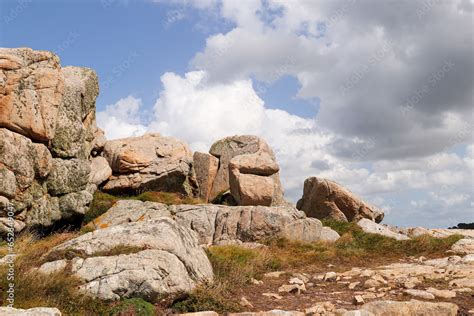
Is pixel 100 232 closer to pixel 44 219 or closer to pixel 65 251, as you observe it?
pixel 65 251

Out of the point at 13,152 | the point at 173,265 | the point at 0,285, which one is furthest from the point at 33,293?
the point at 13,152

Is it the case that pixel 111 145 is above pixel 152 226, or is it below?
above

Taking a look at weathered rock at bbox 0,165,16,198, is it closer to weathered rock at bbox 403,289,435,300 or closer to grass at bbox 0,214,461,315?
grass at bbox 0,214,461,315

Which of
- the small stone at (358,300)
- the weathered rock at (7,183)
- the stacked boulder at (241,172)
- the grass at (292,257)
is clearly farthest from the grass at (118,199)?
the small stone at (358,300)

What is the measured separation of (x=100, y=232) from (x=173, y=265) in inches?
110

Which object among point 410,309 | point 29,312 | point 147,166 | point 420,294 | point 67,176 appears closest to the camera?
point 29,312

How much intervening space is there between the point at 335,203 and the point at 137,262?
2403 cm

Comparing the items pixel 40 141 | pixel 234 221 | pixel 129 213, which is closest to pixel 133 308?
pixel 234 221

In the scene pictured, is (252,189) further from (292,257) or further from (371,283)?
(371,283)

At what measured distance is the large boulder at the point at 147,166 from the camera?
3241 cm

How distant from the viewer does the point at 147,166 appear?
1304 inches

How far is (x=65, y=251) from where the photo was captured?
12.7 m

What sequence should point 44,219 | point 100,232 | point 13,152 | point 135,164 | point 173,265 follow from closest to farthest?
point 173,265 < point 100,232 < point 13,152 < point 44,219 < point 135,164

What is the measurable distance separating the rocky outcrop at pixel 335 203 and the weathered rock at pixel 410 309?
889 inches
